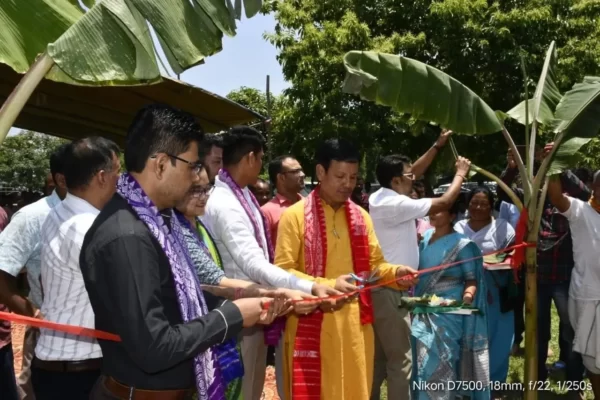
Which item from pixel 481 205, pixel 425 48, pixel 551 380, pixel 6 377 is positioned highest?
pixel 425 48

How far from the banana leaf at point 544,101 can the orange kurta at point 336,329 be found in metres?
1.59

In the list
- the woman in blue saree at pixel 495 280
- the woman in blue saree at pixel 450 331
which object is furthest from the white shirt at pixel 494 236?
the woman in blue saree at pixel 450 331

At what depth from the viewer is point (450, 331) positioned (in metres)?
5.05

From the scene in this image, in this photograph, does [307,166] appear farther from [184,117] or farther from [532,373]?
[184,117]

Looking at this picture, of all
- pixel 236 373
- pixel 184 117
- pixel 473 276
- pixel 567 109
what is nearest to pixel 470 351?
pixel 473 276

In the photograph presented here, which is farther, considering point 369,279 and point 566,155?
point 566,155

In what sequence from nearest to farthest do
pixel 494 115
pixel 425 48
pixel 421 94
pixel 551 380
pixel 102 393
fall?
pixel 102 393, pixel 421 94, pixel 494 115, pixel 551 380, pixel 425 48

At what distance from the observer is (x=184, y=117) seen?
93.7 inches

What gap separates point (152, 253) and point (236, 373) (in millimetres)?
809

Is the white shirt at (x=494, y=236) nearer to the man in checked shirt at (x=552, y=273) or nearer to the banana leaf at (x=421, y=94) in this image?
the man in checked shirt at (x=552, y=273)

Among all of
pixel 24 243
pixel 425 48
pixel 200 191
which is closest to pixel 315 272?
pixel 200 191

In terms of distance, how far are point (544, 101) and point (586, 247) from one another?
1.15 meters

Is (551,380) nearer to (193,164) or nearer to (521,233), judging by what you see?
(521,233)

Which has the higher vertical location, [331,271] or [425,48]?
[425,48]
